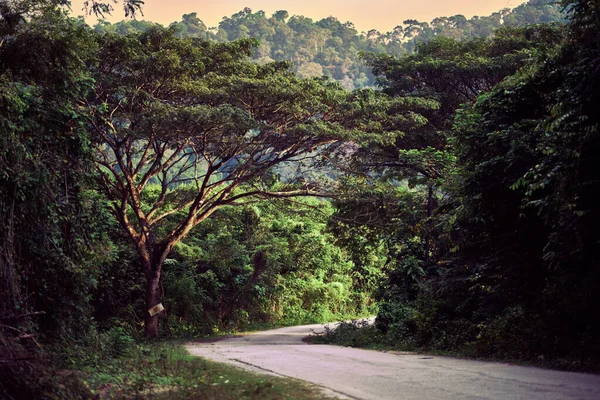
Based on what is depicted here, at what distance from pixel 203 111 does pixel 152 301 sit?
7742 mm

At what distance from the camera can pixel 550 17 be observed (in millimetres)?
56875

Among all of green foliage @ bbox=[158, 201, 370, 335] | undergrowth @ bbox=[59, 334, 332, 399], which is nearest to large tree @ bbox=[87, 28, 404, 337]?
green foliage @ bbox=[158, 201, 370, 335]

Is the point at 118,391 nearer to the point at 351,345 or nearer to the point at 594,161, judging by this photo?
the point at 594,161

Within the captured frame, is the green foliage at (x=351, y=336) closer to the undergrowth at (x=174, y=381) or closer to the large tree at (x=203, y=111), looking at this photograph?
the large tree at (x=203, y=111)

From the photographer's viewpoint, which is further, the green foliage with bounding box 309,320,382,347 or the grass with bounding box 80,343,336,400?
the green foliage with bounding box 309,320,382,347

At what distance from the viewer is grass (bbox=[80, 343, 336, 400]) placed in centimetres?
853

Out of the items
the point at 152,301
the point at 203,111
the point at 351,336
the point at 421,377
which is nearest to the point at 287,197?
the point at 152,301

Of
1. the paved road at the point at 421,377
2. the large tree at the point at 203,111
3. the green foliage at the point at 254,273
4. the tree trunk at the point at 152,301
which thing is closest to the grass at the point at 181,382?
the paved road at the point at 421,377

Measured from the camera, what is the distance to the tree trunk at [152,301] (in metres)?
22.8

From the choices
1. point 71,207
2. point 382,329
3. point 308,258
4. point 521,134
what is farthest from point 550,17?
point 71,207

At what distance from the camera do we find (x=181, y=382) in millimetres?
9828

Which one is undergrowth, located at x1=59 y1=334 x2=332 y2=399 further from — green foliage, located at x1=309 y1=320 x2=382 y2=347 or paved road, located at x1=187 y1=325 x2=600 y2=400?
green foliage, located at x1=309 y1=320 x2=382 y2=347

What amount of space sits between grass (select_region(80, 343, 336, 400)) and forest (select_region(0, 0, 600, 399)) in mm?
183

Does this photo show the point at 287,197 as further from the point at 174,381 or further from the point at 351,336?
the point at 174,381
